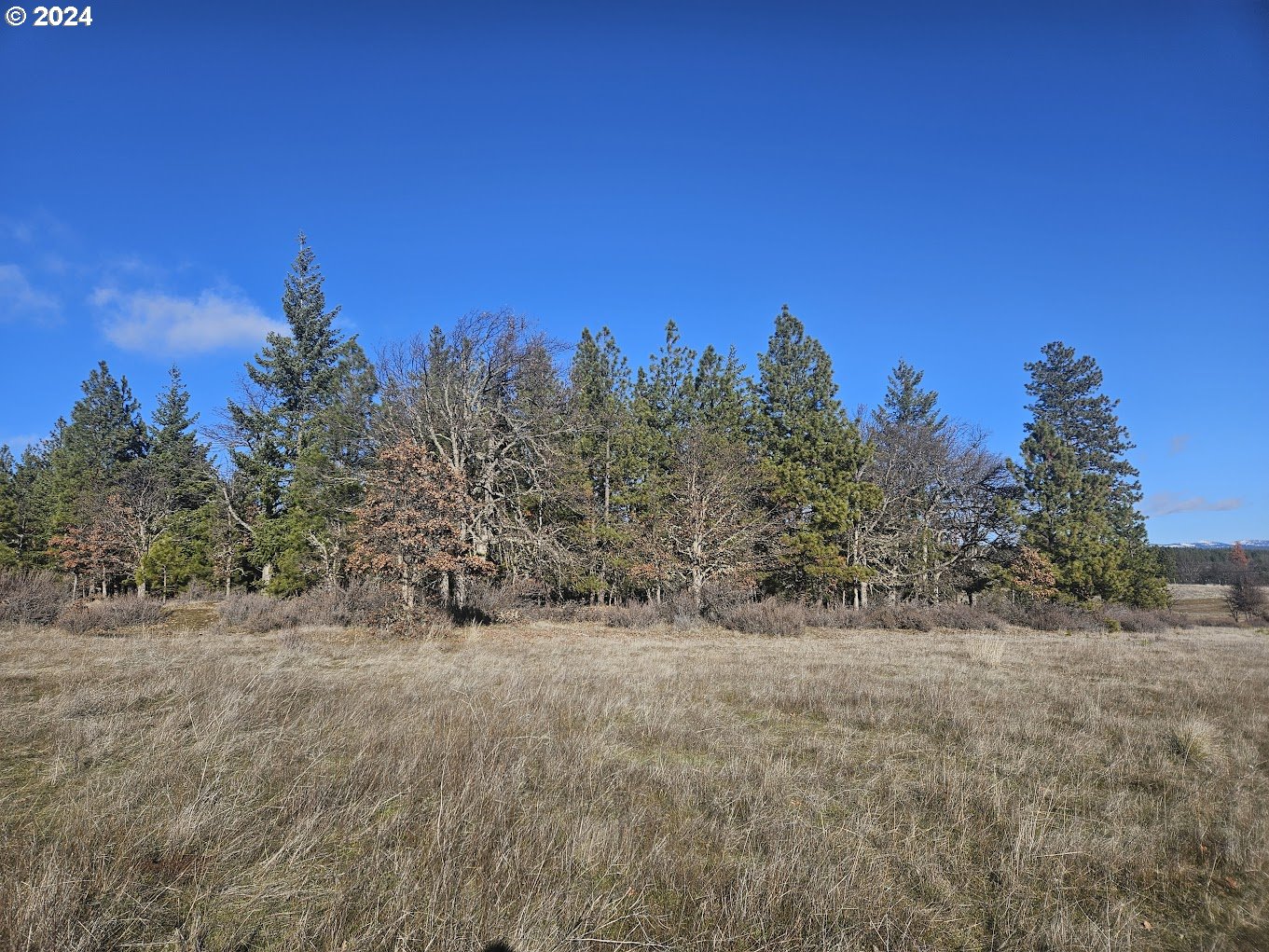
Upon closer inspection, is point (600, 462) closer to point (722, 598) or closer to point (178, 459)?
point (722, 598)

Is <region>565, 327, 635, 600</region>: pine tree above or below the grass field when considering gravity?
above

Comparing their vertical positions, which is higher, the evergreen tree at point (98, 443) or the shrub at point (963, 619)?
the evergreen tree at point (98, 443)

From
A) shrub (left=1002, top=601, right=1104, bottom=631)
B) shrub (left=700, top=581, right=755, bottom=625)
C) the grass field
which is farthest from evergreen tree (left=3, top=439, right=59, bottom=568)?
the grass field

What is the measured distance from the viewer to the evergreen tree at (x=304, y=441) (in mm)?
28844

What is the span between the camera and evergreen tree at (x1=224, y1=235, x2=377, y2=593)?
94.6ft

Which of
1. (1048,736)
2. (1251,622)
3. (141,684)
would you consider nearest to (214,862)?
(141,684)

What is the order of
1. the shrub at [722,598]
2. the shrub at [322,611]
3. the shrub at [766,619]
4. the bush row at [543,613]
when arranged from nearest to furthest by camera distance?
the bush row at [543,613], the shrub at [322,611], the shrub at [766,619], the shrub at [722,598]

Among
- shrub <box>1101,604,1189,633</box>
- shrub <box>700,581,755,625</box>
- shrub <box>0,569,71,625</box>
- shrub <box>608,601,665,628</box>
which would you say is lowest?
shrub <box>1101,604,1189,633</box>

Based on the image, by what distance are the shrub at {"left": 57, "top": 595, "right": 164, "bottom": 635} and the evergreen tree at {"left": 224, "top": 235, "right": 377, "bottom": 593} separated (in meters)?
8.48

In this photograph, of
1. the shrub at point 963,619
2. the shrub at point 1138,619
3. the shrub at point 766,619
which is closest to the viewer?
the shrub at point 766,619

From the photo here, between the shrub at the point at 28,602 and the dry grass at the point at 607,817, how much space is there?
1054 cm

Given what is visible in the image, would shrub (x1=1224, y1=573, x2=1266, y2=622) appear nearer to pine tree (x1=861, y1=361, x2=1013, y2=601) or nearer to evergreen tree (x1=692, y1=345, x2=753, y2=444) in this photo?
pine tree (x1=861, y1=361, x2=1013, y2=601)

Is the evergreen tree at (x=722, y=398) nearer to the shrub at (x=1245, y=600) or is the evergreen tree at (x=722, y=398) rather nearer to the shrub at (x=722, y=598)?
the shrub at (x=722, y=598)

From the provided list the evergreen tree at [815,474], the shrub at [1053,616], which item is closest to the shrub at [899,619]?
the evergreen tree at [815,474]
